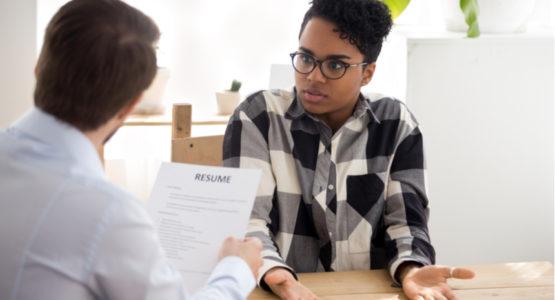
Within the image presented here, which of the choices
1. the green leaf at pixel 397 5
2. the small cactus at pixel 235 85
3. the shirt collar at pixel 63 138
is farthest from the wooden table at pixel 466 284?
the small cactus at pixel 235 85

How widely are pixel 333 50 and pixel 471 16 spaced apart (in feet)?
3.66

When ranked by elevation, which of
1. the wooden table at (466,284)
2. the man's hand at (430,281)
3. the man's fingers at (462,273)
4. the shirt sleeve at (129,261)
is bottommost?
the wooden table at (466,284)

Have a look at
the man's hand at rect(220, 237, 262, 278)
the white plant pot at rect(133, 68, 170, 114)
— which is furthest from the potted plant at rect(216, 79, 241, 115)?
the man's hand at rect(220, 237, 262, 278)

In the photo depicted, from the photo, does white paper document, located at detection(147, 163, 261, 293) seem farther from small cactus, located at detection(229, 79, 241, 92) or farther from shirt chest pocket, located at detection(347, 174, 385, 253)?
small cactus, located at detection(229, 79, 241, 92)

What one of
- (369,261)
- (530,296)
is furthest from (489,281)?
(369,261)

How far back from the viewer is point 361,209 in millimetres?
1827

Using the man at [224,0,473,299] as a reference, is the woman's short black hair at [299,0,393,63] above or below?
above

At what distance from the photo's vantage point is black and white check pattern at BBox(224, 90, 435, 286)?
180 cm

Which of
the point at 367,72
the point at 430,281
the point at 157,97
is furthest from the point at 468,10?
the point at 430,281

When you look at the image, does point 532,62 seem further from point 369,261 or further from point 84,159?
point 84,159

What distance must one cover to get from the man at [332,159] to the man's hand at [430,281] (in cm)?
18

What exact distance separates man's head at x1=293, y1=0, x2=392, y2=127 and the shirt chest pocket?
193mm

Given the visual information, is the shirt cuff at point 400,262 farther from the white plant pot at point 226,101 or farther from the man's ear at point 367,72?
the white plant pot at point 226,101

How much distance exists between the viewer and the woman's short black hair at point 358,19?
70.8 inches
